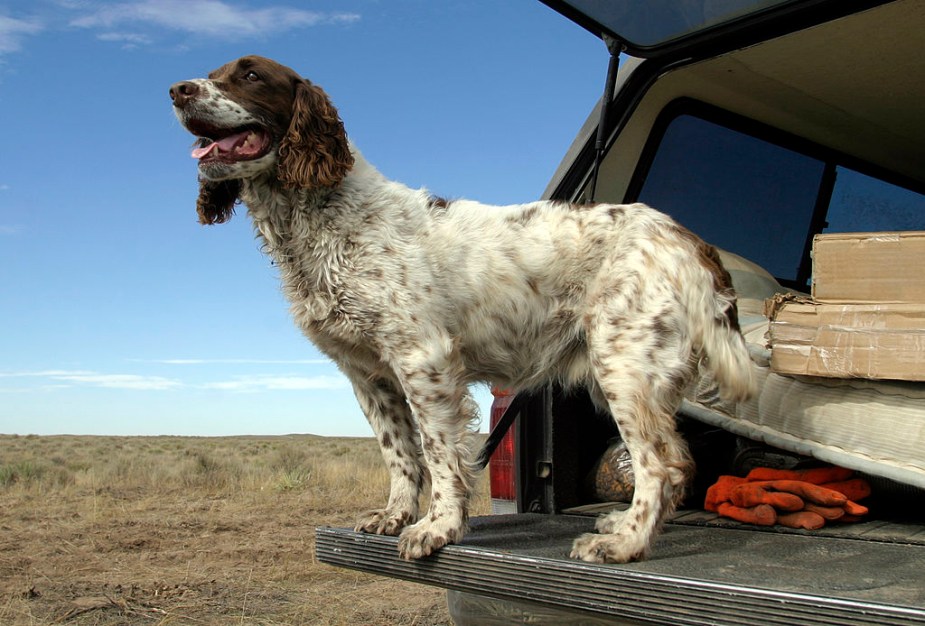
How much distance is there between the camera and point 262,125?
3.42 meters

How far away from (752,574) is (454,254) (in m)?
1.51

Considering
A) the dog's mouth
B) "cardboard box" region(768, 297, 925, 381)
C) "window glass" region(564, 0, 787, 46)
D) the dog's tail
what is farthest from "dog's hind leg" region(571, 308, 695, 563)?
"window glass" region(564, 0, 787, 46)

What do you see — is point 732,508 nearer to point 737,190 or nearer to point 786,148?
point 737,190

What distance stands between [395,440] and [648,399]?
3.61ft

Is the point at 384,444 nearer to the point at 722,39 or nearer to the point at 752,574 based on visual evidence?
the point at 752,574

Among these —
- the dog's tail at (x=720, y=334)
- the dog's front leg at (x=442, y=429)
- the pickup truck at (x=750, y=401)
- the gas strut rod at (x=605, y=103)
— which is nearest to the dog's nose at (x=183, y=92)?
the dog's front leg at (x=442, y=429)

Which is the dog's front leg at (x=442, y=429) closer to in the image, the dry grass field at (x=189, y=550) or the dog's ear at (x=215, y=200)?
the dog's ear at (x=215, y=200)

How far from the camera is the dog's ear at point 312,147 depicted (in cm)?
333

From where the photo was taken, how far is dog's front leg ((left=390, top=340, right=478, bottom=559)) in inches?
127

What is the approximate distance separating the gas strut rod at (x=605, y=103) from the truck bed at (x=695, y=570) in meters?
1.45

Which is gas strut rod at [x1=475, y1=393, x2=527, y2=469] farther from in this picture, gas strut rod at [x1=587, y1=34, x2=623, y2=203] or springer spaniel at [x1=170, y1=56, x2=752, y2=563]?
gas strut rod at [x1=587, y1=34, x2=623, y2=203]

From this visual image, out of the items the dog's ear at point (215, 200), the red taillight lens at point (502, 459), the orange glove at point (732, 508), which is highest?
the dog's ear at point (215, 200)

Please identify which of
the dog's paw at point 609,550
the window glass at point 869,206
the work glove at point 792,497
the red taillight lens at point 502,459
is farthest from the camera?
the window glass at point 869,206

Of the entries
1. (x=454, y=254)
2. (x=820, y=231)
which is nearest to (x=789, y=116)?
(x=820, y=231)
